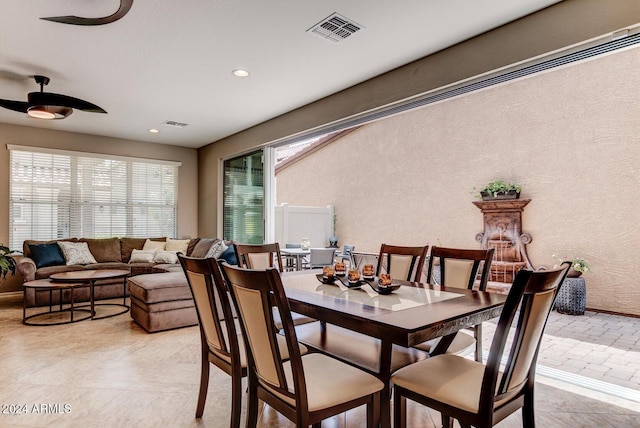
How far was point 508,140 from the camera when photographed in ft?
20.3

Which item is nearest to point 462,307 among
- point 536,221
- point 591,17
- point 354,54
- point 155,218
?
point 591,17

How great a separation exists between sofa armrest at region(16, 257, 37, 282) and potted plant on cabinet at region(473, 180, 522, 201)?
273 inches

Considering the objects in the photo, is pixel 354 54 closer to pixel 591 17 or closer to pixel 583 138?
pixel 591 17

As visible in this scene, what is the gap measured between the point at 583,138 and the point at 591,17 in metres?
3.66

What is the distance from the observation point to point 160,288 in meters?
4.04

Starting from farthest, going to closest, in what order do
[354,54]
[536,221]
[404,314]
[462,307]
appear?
[536,221] < [354,54] < [462,307] < [404,314]

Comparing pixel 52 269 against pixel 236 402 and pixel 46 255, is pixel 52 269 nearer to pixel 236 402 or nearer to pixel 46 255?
pixel 46 255

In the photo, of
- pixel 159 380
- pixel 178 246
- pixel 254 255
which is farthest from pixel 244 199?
pixel 159 380

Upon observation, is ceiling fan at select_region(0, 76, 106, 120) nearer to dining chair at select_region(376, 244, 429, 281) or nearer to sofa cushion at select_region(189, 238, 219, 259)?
sofa cushion at select_region(189, 238, 219, 259)

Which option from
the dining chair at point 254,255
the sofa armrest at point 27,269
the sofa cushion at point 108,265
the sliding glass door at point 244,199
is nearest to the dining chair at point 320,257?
the sliding glass door at point 244,199

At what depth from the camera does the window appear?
19.7 feet

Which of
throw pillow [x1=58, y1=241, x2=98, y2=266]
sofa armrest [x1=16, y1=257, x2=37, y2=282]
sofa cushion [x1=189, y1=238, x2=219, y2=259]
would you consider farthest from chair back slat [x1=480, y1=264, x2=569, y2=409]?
throw pillow [x1=58, y1=241, x2=98, y2=266]

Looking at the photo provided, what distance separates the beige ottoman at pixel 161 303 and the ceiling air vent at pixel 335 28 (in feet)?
8.87

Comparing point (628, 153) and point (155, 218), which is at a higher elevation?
point (628, 153)
